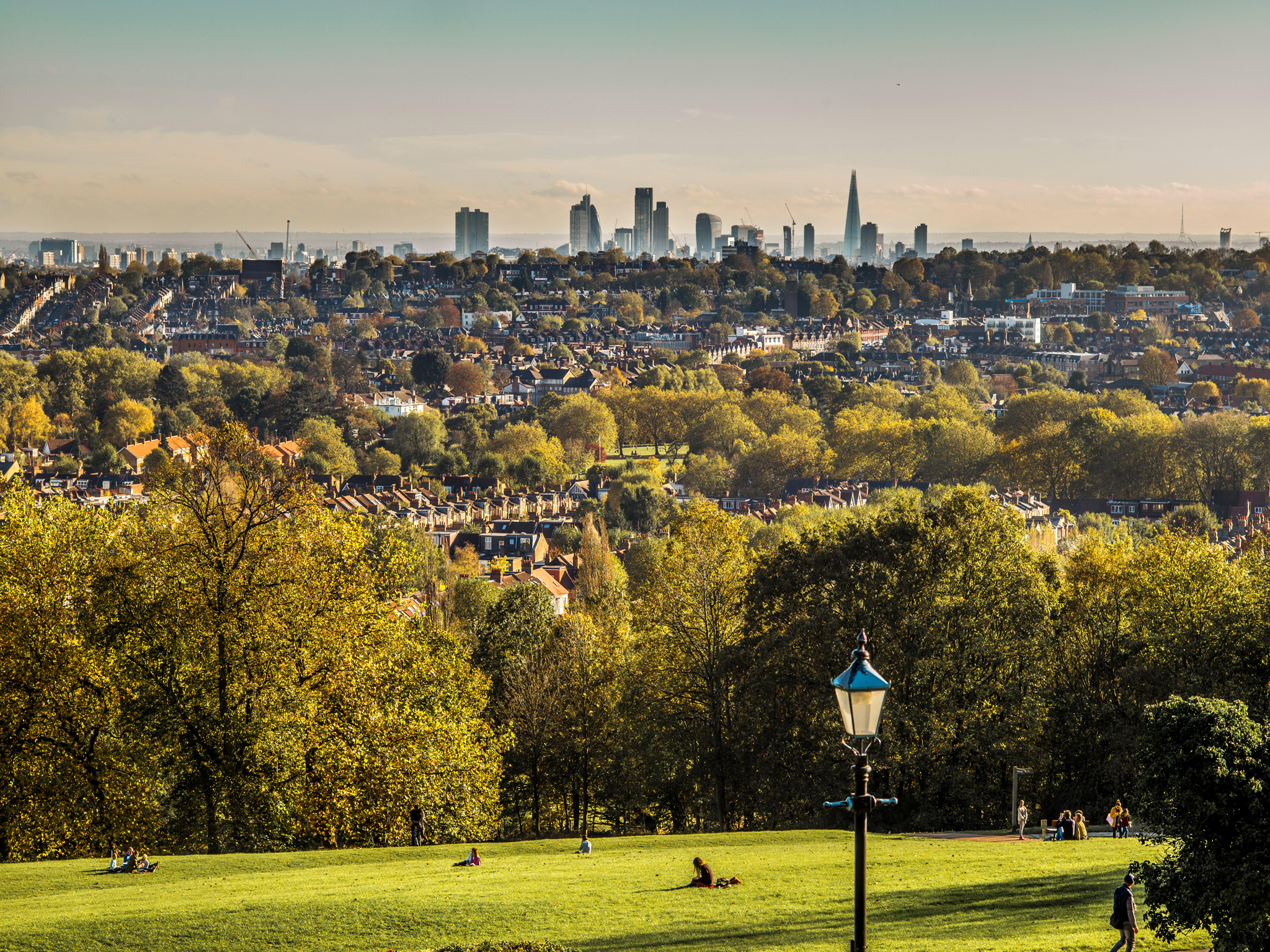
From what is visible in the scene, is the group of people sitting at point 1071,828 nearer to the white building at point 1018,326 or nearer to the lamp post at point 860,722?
the lamp post at point 860,722

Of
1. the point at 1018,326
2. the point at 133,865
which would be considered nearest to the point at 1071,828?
the point at 133,865

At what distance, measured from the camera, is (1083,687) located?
1001 inches

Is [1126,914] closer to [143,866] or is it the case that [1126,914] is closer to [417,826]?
[417,826]

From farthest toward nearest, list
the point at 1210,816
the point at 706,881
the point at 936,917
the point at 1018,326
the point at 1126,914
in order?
the point at 1018,326 < the point at 706,881 < the point at 936,917 < the point at 1126,914 < the point at 1210,816

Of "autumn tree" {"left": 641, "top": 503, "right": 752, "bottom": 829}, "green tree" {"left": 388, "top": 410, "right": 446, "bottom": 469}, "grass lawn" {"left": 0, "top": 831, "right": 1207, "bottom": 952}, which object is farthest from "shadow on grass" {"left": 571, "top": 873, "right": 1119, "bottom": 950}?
"green tree" {"left": 388, "top": 410, "right": 446, "bottom": 469}

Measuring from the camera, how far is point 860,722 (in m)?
7.18

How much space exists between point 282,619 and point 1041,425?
8009 cm

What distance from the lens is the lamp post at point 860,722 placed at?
23.5ft

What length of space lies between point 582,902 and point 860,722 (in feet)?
26.2

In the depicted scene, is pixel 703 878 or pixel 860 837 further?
pixel 703 878

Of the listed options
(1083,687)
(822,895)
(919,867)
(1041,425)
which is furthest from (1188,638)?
(1041,425)

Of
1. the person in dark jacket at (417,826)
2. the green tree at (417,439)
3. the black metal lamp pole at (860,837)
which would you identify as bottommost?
the green tree at (417,439)

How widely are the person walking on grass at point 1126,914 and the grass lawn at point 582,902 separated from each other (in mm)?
475

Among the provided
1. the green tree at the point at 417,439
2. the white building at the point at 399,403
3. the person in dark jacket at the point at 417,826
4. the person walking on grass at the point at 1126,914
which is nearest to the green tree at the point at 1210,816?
the person walking on grass at the point at 1126,914
